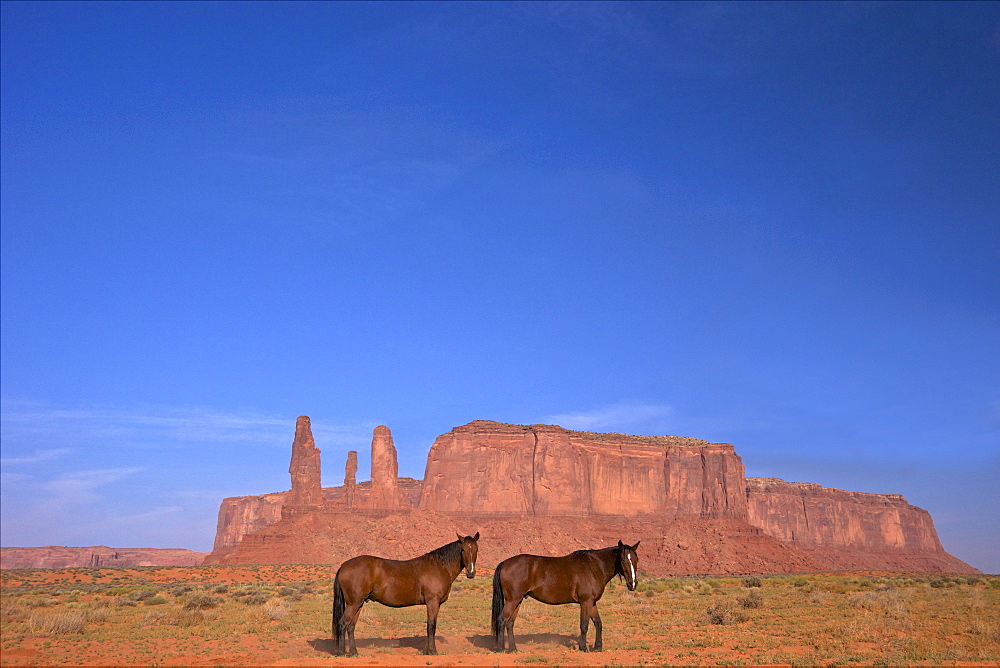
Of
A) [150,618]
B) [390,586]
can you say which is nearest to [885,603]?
[390,586]

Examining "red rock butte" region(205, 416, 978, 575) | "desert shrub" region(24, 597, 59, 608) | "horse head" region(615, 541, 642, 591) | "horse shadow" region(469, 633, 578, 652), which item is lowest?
"horse shadow" region(469, 633, 578, 652)

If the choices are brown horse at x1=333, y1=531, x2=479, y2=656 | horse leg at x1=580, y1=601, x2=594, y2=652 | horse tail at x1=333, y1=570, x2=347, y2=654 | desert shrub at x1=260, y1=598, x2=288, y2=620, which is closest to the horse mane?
brown horse at x1=333, y1=531, x2=479, y2=656

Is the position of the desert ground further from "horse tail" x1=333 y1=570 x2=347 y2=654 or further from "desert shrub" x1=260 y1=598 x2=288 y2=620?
"horse tail" x1=333 y1=570 x2=347 y2=654

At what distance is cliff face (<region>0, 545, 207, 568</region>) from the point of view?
496ft

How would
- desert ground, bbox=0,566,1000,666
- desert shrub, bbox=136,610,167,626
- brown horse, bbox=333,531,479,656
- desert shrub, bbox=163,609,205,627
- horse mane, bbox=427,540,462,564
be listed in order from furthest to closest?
desert shrub, bbox=136,610,167,626
desert shrub, bbox=163,609,205,627
horse mane, bbox=427,540,462,564
brown horse, bbox=333,531,479,656
desert ground, bbox=0,566,1000,666

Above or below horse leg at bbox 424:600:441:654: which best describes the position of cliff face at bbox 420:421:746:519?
above

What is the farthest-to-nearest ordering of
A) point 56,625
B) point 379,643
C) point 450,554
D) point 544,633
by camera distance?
1. point 56,625
2. point 544,633
3. point 379,643
4. point 450,554

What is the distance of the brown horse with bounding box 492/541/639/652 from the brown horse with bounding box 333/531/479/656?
3.53 feet

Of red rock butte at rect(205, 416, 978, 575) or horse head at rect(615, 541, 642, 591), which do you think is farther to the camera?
red rock butte at rect(205, 416, 978, 575)

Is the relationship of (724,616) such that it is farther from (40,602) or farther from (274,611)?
(40,602)

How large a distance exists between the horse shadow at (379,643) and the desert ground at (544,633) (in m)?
0.05

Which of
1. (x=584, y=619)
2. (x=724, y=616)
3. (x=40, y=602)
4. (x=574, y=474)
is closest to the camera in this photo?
(x=584, y=619)

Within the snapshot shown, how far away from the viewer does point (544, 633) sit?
20359 millimetres

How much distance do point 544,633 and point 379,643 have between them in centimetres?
468
